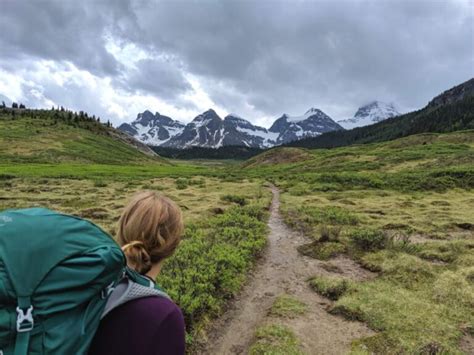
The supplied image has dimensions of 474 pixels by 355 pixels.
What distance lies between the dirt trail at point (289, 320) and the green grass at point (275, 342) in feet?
0.81

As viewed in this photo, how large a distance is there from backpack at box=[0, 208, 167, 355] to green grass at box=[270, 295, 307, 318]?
765 cm

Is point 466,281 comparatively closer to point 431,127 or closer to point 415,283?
point 415,283

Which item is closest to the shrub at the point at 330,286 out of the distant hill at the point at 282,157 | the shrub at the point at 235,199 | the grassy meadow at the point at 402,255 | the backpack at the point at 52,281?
the grassy meadow at the point at 402,255

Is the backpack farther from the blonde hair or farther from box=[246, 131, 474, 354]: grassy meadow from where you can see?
box=[246, 131, 474, 354]: grassy meadow

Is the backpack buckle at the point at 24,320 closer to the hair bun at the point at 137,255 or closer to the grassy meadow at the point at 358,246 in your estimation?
the hair bun at the point at 137,255

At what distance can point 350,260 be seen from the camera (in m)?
14.4

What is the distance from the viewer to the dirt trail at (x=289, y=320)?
8.13m

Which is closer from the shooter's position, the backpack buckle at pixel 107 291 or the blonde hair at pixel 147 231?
the backpack buckle at pixel 107 291

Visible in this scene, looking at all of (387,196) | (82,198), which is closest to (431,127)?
(387,196)

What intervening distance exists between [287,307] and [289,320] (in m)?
0.67

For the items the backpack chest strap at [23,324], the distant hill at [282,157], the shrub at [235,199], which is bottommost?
the shrub at [235,199]

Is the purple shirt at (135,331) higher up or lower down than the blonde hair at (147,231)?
lower down

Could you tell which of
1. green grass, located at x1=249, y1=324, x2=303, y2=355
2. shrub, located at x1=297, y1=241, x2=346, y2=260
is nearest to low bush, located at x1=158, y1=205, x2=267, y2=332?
green grass, located at x1=249, y1=324, x2=303, y2=355

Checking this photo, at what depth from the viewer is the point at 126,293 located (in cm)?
Answer: 271
